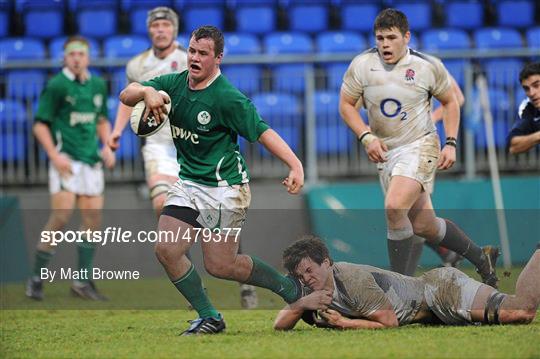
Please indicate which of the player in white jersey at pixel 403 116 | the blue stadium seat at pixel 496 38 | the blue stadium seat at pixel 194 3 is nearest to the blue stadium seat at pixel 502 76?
the blue stadium seat at pixel 496 38

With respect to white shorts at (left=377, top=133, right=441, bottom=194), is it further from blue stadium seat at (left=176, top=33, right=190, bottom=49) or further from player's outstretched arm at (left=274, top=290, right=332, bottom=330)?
blue stadium seat at (left=176, top=33, right=190, bottom=49)

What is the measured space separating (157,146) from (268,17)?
6.89 meters

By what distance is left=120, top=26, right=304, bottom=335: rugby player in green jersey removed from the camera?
798 cm

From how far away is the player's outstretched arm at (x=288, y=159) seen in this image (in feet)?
25.2

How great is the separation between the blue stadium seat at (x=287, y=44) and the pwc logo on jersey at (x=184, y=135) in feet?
27.0

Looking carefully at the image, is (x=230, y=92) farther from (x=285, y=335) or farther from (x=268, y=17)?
(x=268, y=17)

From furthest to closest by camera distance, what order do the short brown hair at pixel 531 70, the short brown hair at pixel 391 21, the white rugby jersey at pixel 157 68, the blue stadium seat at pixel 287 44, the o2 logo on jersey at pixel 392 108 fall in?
the blue stadium seat at pixel 287 44
the white rugby jersey at pixel 157 68
the short brown hair at pixel 531 70
the o2 logo on jersey at pixel 392 108
the short brown hair at pixel 391 21

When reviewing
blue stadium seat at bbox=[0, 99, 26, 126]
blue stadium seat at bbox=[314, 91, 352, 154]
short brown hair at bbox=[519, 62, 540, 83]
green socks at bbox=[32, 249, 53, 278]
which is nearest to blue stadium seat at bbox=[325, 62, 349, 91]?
blue stadium seat at bbox=[314, 91, 352, 154]

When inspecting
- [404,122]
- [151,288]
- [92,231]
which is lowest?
[151,288]

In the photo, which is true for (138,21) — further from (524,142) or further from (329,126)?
(524,142)

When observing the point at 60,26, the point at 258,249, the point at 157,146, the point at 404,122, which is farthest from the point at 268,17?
the point at 258,249

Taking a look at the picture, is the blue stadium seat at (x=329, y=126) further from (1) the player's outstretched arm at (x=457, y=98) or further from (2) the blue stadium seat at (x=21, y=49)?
(1) the player's outstretched arm at (x=457, y=98)

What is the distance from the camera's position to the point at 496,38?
16578 mm

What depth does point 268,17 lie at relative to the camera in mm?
17344
